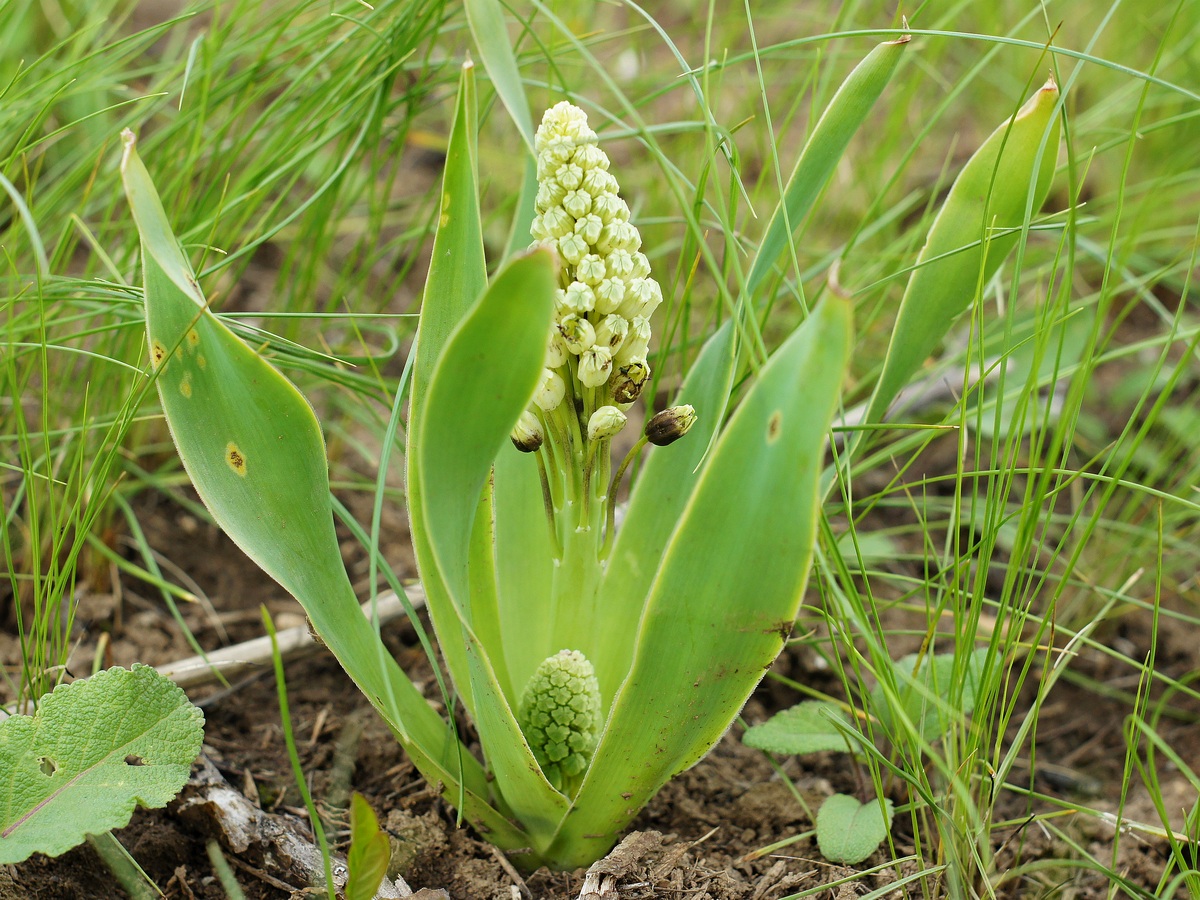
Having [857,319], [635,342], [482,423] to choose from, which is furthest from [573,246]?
[857,319]

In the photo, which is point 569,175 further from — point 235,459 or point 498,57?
point 235,459

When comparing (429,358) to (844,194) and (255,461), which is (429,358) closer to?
(255,461)

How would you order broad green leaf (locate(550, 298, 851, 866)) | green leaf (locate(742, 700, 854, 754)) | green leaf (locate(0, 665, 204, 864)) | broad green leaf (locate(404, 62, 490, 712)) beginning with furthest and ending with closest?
green leaf (locate(742, 700, 854, 754)), broad green leaf (locate(404, 62, 490, 712)), green leaf (locate(0, 665, 204, 864)), broad green leaf (locate(550, 298, 851, 866))

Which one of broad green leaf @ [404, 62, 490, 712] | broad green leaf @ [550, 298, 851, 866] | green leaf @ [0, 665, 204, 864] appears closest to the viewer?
broad green leaf @ [550, 298, 851, 866]

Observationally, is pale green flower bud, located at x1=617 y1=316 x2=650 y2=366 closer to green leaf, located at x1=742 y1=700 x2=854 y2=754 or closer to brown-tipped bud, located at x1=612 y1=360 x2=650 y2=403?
brown-tipped bud, located at x1=612 y1=360 x2=650 y2=403

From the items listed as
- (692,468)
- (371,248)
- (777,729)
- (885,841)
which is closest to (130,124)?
(371,248)

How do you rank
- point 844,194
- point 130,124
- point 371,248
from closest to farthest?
point 130,124
point 371,248
point 844,194

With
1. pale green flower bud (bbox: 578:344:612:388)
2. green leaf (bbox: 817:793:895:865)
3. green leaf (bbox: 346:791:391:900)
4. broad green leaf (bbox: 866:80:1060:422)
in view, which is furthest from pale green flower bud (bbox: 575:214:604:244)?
green leaf (bbox: 817:793:895:865)
